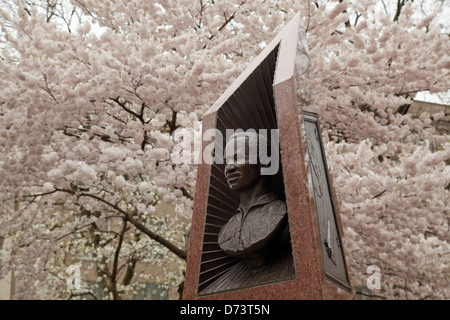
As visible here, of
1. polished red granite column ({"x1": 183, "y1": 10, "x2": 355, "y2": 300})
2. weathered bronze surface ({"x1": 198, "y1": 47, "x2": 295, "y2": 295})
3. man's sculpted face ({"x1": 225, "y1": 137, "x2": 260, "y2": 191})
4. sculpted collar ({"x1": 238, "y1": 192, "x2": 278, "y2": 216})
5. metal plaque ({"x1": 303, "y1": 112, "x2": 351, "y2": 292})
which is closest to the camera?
polished red granite column ({"x1": 183, "y1": 10, "x2": 355, "y2": 300})

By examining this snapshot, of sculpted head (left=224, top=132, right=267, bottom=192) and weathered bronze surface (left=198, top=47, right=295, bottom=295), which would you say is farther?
sculpted head (left=224, top=132, right=267, bottom=192)

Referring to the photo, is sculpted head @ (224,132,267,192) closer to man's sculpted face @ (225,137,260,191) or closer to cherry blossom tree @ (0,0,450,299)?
man's sculpted face @ (225,137,260,191)

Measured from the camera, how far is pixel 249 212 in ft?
10.4

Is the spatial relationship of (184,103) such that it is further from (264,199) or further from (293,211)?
(293,211)

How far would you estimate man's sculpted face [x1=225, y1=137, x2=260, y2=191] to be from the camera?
10.6 feet

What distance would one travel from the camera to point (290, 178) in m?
2.73

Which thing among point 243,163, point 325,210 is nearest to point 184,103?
point 243,163

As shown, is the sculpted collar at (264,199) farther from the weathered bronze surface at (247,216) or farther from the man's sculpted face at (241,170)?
the man's sculpted face at (241,170)

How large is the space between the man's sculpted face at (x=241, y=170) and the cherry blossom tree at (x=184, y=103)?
0.70 meters

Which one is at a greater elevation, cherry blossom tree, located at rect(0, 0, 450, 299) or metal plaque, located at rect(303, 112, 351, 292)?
cherry blossom tree, located at rect(0, 0, 450, 299)

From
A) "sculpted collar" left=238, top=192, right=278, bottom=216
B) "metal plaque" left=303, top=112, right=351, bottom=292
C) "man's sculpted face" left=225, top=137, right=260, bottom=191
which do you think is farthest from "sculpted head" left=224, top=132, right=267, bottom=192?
"metal plaque" left=303, top=112, right=351, bottom=292

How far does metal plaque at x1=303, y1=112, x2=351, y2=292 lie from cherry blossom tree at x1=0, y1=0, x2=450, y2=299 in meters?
0.35

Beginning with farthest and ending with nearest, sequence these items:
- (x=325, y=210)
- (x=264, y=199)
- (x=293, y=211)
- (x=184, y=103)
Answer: (x=184, y=103), (x=264, y=199), (x=325, y=210), (x=293, y=211)

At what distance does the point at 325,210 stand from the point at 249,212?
0.64m
